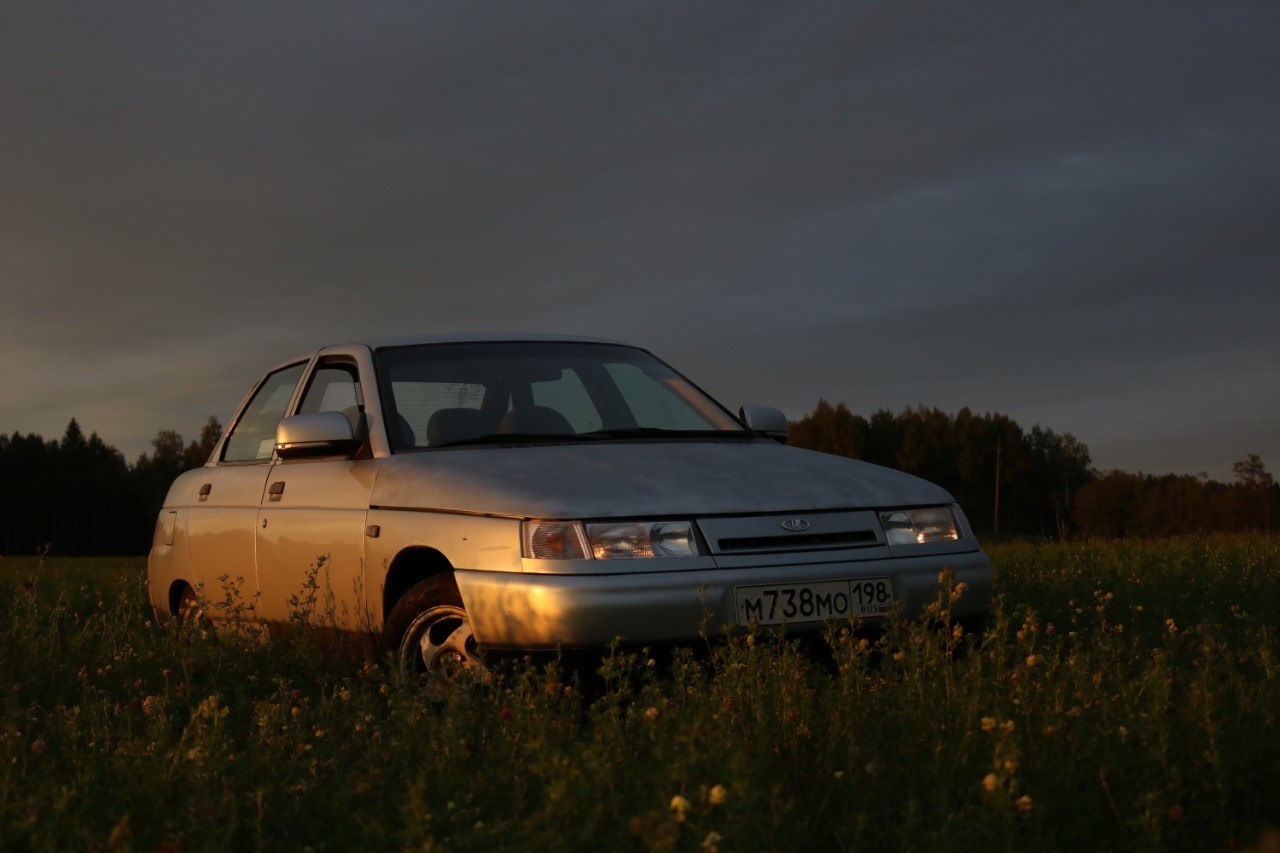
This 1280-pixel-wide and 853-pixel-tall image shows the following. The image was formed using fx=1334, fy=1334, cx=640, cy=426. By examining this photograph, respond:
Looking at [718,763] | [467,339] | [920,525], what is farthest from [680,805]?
[467,339]

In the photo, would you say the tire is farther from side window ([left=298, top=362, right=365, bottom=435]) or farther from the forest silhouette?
the forest silhouette

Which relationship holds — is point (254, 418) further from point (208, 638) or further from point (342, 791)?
point (342, 791)

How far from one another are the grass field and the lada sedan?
21 centimetres

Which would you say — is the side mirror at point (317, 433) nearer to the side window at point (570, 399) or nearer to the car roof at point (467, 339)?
the car roof at point (467, 339)

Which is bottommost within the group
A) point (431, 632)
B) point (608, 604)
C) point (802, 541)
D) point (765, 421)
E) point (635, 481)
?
point (431, 632)

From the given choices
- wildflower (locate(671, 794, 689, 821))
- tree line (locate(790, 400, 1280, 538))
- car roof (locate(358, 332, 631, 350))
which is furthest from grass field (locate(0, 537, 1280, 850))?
tree line (locate(790, 400, 1280, 538))

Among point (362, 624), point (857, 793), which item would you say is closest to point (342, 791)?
point (857, 793)

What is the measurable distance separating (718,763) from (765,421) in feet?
12.5

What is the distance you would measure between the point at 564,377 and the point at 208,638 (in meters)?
2.14

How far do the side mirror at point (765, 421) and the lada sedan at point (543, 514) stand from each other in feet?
0.04

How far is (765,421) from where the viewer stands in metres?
6.99

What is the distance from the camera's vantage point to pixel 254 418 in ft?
25.5

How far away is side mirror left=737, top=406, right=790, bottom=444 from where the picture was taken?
6938 millimetres

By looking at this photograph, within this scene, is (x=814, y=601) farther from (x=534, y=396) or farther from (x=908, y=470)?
(x=908, y=470)
